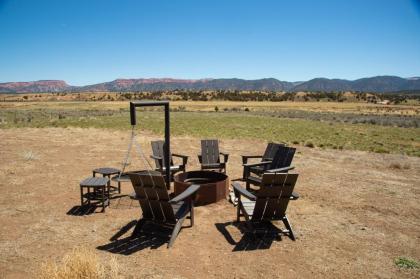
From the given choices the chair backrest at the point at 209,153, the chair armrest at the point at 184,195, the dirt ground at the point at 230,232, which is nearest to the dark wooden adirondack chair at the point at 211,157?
the chair backrest at the point at 209,153

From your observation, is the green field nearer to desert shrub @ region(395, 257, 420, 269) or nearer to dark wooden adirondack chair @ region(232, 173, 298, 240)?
dark wooden adirondack chair @ region(232, 173, 298, 240)

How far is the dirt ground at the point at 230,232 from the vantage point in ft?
16.7

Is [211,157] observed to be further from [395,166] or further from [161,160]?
[395,166]

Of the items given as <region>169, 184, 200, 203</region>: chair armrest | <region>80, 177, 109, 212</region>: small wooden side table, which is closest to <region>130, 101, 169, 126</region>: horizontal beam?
<region>80, 177, 109, 212</region>: small wooden side table

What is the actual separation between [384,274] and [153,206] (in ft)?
11.6

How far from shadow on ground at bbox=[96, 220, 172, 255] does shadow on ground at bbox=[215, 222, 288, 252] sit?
3.33 feet

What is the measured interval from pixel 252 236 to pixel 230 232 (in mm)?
430

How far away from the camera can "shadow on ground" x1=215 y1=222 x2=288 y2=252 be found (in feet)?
19.1

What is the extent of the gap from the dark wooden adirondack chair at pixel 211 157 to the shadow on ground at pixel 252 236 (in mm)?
3163

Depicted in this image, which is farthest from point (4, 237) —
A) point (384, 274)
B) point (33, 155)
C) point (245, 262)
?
point (33, 155)

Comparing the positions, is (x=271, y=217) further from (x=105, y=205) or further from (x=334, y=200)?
(x=105, y=205)

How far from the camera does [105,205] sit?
25.5 feet

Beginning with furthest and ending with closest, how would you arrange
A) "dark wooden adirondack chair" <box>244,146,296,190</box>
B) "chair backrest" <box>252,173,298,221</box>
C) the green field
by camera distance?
1. the green field
2. "dark wooden adirondack chair" <box>244,146,296,190</box>
3. "chair backrest" <box>252,173,298,221</box>

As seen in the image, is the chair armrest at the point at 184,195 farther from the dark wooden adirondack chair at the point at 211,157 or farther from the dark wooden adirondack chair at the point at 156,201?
the dark wooden adirondack chair at the point at 211,157
